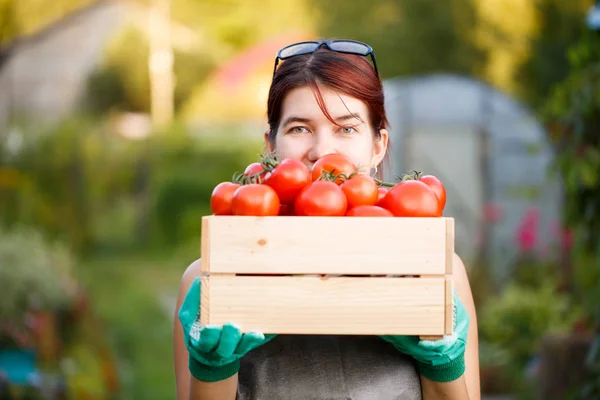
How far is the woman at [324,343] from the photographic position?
2.00m

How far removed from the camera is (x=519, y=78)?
17.2m

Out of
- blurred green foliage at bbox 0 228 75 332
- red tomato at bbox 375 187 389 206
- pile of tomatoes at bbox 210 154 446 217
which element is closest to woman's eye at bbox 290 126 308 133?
pile of tomatoes at bbox 210 154 446 217

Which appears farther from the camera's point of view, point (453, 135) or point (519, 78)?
point (519, 78)

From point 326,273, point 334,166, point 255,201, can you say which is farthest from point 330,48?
point 326,273

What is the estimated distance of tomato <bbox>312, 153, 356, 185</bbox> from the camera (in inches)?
83.6

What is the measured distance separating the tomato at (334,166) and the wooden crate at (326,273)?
0.22m

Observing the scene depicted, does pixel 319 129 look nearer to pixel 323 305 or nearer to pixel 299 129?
pixel 299 129

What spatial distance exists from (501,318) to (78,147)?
572cm

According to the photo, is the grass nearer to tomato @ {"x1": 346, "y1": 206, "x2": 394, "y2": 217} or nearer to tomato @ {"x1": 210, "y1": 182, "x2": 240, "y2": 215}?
tomato @ {"x1": 210, "y1": 182, "x2": 240, "y2": 215}

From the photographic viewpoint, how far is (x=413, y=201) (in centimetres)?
200

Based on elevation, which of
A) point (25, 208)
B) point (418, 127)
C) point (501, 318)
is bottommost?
point (501, 318)

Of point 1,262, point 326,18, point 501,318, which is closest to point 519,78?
point 326,18

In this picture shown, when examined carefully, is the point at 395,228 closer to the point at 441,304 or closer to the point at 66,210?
the point at 441,304

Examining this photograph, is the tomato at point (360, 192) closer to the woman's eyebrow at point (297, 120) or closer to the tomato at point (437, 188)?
the tomato at point (437, 188)
